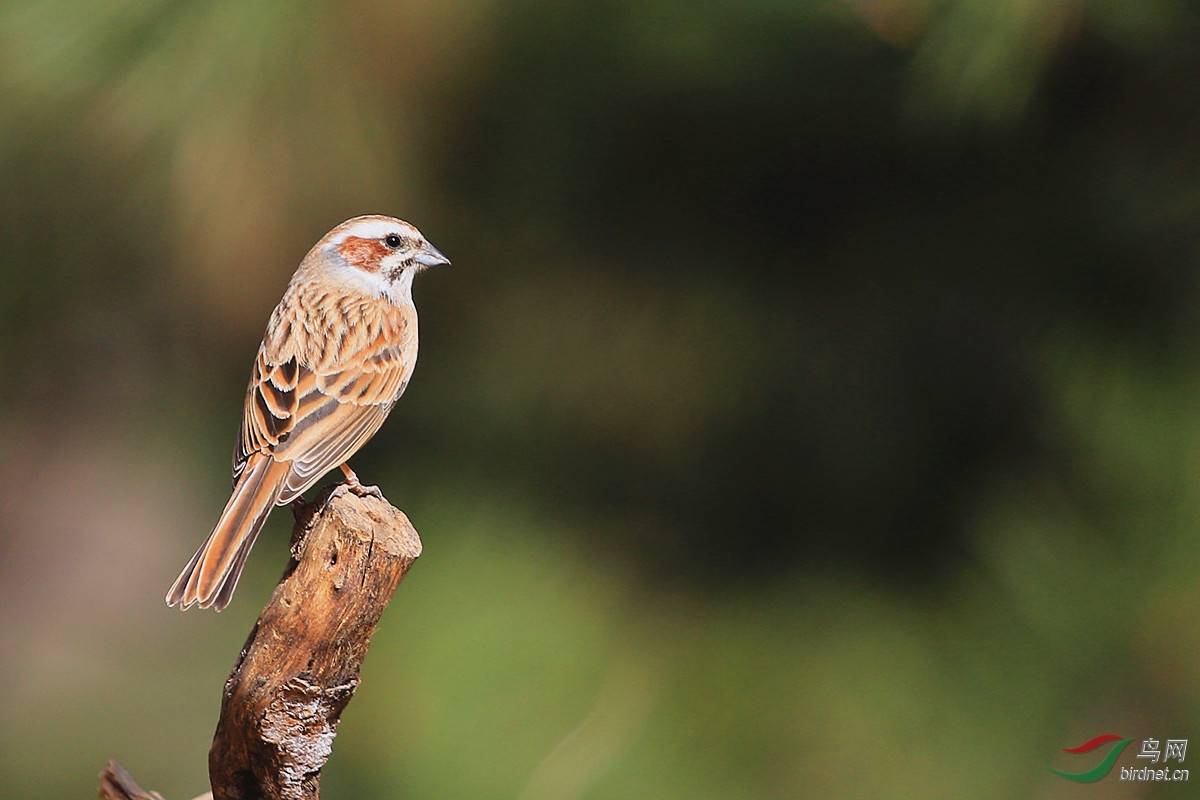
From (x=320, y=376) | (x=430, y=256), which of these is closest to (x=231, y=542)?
(x=320, y=376)

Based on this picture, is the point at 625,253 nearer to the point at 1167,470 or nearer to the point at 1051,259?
the point at 1051,259

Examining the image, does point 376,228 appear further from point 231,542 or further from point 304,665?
point 304,665

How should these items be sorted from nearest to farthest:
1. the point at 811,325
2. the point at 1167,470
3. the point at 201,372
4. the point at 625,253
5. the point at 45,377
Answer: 1. the point at 1167,470
2. the point at 811,325
3. the point at 625,253
4. the point at 201,372
5. the point at 45,377

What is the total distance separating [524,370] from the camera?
5.82 ft

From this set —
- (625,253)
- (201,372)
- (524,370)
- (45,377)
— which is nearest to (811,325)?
(625,253)

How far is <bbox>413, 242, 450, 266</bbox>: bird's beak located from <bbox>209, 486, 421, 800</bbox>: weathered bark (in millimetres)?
657

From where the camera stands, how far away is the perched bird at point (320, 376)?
1.30 m

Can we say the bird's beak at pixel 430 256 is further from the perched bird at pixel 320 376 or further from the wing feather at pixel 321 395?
the wing feather at pixel 321 395

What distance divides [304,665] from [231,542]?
0.27 m

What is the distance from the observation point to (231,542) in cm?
127

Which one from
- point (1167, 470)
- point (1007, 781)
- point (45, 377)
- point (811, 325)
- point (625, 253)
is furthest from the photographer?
point (45, 377)

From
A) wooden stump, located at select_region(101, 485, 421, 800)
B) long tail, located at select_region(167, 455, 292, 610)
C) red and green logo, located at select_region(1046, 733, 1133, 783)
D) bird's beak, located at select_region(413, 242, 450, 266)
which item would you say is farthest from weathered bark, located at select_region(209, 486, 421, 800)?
red and green logo, located at select_region(1046, 733, 1133, 783)

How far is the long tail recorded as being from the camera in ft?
3.94

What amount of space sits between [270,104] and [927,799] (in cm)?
160
